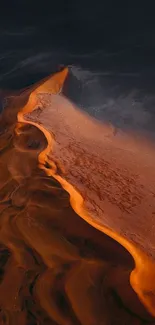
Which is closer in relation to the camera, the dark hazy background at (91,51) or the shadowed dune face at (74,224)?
the shadowed dune face at (74,224)

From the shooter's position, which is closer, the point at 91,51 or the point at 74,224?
the point at 74,224

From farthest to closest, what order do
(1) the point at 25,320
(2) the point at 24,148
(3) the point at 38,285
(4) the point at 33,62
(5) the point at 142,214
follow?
(4) the point at 33,62 < (2) the point at 24,148 < (5) the point at 142,214 < (3) the point at 38,285 < (1) the point at 25,320

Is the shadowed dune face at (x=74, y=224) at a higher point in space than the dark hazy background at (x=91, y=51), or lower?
lower

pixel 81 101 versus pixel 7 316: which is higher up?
pixel 81 101

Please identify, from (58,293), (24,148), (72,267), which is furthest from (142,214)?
(24,148)

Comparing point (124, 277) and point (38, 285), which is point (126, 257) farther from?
point (38, 285)
